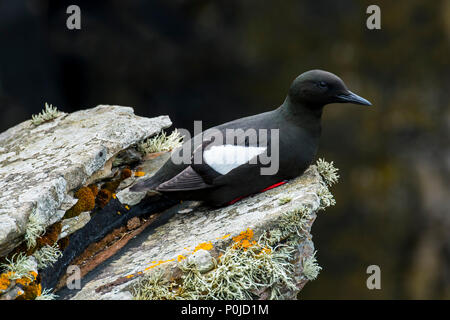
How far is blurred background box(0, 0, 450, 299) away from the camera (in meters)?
12.9

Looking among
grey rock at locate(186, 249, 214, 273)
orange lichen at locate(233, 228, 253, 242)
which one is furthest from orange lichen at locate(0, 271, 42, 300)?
orange lichen at locate(233, 228, 253, 242)

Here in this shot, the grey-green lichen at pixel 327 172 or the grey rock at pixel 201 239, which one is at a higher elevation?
the grey-green lichen at pixel 327 172

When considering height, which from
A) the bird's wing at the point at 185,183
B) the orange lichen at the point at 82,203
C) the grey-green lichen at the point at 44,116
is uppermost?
the grey-green lichen at the point at 44,116

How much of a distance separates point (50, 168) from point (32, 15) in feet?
33.9

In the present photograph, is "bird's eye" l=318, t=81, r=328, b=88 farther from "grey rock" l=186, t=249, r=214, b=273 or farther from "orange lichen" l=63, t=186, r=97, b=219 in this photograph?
"orange lichen" l=63, t=186, r=97, b=219

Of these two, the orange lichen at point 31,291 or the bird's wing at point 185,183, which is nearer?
the orange lichen at point 31,291

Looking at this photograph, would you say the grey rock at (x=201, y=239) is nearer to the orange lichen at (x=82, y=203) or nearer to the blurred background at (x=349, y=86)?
the orange lichen at (x=82, y=203)

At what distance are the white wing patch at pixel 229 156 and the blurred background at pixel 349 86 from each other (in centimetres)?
767

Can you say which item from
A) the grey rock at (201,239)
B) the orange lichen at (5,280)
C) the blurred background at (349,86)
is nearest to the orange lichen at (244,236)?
the grey rock at (201,239)

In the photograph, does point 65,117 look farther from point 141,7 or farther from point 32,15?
point 32,15

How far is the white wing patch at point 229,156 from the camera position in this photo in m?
5.42

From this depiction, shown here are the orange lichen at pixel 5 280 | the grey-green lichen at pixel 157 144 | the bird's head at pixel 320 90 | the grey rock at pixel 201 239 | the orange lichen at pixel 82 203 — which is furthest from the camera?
the grey-green lichen at pixel 157 144

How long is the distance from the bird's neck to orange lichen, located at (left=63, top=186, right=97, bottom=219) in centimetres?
210
